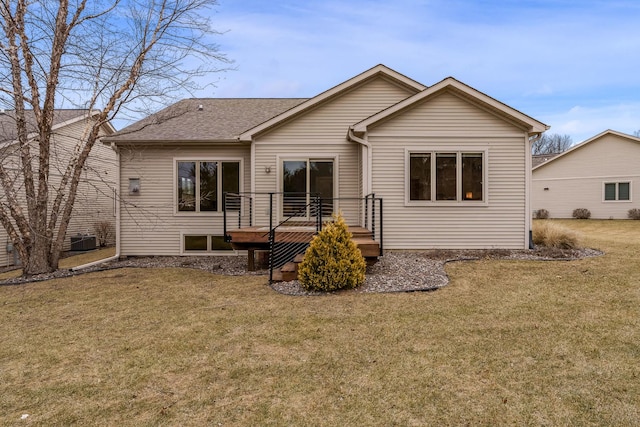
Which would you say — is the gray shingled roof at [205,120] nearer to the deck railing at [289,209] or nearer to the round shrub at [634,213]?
the deck railing at [289,209]

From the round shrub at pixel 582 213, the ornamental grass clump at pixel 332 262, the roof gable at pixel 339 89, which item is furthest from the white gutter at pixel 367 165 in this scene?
the round shrub at pixel 582 213

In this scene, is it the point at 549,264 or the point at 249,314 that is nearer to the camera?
the point at 249,314

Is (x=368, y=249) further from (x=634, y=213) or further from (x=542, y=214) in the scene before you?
(x=542, y=214)

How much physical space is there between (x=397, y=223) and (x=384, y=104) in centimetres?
353

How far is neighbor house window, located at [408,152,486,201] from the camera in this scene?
880 cm

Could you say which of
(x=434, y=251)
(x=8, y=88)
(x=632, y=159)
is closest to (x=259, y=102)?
(x=8, y=88)

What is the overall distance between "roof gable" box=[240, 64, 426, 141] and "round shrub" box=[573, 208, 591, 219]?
1716cm

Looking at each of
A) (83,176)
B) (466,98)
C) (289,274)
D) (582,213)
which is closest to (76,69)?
(83,176)

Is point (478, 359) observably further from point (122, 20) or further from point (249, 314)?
point (122, 20)

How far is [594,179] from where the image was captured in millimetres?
20766

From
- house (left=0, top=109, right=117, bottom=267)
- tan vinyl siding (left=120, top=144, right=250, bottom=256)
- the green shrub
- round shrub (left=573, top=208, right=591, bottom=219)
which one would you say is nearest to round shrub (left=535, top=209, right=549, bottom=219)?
round shrub (left=573, top=208, right=591, bottom=219)

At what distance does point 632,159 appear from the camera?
769 inches

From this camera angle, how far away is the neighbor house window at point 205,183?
33.3 feet

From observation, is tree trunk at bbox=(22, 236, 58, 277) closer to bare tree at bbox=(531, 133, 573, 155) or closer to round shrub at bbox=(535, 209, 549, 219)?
round shrub at bbox=(535, 209, 549, 219)
